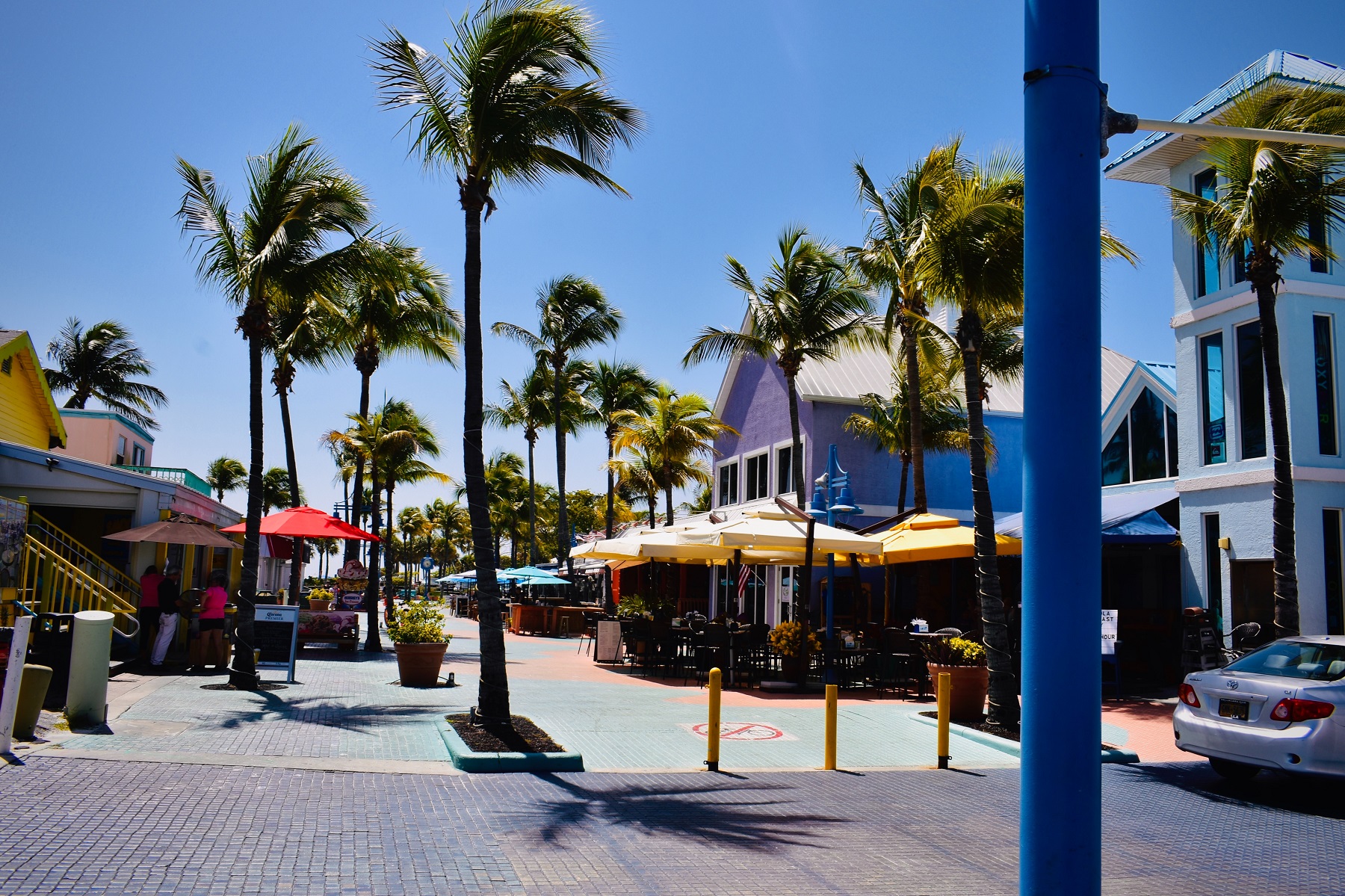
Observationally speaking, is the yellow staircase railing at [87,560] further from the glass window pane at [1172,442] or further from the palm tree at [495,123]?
the glass window pane at [1172,442]

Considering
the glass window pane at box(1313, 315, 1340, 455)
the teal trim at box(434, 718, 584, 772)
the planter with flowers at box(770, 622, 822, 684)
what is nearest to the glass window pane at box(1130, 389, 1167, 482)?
the glass window pane at box(1313, 315, 1340, 455)

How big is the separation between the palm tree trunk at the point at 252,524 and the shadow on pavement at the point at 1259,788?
452 inches

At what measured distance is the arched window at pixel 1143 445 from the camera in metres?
20.5

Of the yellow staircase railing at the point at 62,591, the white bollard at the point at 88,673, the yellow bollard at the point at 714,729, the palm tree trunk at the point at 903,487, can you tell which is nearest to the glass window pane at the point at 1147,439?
the palm tree trunk at the point at 903,487

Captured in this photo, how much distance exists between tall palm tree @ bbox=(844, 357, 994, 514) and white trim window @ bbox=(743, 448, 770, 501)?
12.6 feet

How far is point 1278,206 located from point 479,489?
10.5m

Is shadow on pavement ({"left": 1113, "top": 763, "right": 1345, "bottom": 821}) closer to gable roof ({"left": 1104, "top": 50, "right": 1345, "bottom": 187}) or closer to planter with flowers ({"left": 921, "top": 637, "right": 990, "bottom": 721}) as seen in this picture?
planter with flowers ({"left": 921, "top": 637, "right": 990, "bottom": 721})

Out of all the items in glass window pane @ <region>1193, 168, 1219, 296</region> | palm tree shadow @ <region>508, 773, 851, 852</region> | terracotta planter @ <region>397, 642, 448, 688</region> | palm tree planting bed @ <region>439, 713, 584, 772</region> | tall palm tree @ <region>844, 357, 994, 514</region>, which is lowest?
palm tree shadow @ <region>508, 773, 851, 852</region>

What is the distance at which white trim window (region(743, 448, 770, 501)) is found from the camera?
3027cm

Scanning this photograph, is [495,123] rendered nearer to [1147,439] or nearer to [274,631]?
[274,631]

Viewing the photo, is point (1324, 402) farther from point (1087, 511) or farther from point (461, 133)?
point (1087, 511)

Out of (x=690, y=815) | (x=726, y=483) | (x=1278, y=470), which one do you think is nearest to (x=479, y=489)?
(x=690, y=815)

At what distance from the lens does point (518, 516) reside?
233 ft

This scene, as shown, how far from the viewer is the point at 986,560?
12.4 meters
